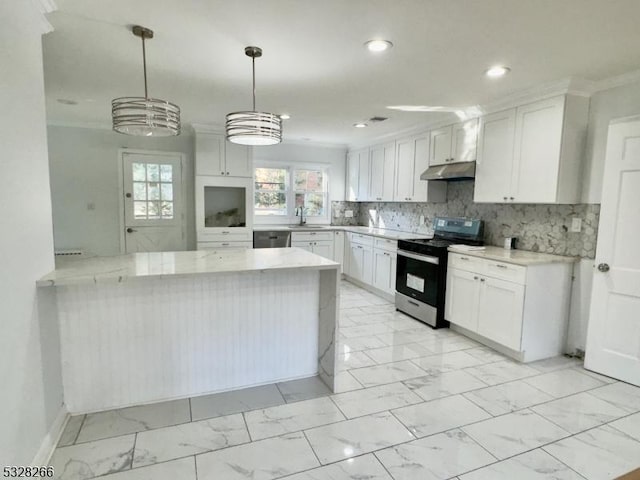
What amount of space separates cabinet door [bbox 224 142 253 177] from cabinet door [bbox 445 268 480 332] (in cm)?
317

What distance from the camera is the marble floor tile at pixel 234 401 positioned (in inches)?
92.2

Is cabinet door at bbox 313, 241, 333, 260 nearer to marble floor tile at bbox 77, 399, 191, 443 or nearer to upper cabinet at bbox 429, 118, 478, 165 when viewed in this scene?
upper cabinet at bbox 429, 118, 478, 165

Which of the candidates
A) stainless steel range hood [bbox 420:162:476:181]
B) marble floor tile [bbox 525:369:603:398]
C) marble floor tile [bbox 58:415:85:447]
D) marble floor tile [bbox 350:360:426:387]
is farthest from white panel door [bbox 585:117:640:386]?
marble floor tile [bbox 58:415:85:447]

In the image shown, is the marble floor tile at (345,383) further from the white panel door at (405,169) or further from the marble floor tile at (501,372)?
the white panel door at (405,169)

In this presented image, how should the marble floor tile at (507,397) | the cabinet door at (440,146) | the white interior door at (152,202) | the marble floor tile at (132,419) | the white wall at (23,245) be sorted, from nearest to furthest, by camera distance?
the white wall at (23,245)
the marble floor tile at (132,419)
the marble floor tile at (507,397)
the cabinet door at (440,146)
the white interior door at (152,202)

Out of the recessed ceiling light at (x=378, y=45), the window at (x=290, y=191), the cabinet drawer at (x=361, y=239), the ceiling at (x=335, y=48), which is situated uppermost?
the ceiling at (x=335, y=48)

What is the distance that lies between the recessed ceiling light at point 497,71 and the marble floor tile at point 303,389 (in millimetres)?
2705

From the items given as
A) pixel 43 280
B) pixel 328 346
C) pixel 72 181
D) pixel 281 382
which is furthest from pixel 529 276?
pixel 72 181

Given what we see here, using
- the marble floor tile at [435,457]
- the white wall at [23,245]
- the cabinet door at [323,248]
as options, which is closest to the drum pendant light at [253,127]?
the white wall at [23,245]

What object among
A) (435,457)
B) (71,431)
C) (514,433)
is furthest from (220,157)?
(514,433)

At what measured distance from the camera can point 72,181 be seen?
5129mm

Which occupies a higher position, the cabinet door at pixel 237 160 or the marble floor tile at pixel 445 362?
the cabinet door at pixel 237 160

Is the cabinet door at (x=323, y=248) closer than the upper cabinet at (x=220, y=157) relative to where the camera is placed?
No

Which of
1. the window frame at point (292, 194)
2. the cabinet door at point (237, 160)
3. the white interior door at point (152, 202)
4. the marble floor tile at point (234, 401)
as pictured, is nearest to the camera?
the marble floor tile at point (234, 401)
